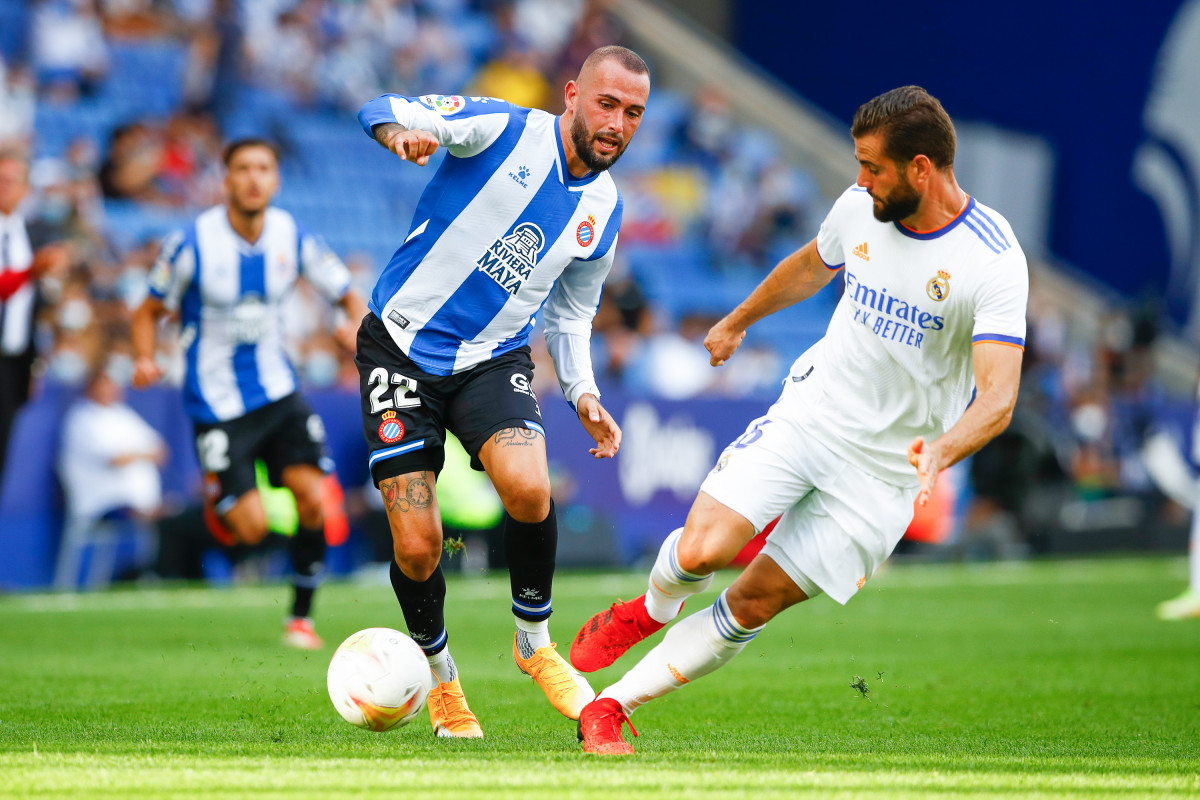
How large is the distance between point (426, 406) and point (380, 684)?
40.3 inches

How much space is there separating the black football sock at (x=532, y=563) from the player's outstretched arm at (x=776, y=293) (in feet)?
2.91

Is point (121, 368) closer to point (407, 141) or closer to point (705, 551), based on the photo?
point (407, 141)

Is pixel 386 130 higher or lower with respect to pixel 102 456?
higher

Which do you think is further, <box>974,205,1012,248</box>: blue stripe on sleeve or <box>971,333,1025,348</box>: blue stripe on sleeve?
<box>974,205,1012,248</box>: blue stripe on sleeve

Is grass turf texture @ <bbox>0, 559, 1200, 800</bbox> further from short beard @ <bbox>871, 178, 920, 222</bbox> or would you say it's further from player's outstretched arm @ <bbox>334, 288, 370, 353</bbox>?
short beard @ <bbox>871, 178, 920, 222</bbox>

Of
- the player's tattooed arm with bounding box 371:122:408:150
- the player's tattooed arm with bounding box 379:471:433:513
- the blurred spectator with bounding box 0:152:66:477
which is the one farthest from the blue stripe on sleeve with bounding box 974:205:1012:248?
the blurred spectator with bounding box 0:152:66:477

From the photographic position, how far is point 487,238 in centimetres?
518

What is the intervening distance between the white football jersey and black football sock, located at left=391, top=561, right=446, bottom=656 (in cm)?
154

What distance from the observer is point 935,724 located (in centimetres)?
575

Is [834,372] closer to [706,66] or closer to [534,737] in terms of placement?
[534,737]

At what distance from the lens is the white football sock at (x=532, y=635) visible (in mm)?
5348

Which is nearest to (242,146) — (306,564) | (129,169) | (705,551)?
(306,564)

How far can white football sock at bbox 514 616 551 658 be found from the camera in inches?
211

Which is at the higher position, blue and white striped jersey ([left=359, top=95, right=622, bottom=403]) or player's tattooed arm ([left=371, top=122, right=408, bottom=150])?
player's tattooed arm ([left=371, top=122, right=408, bottom=150])
